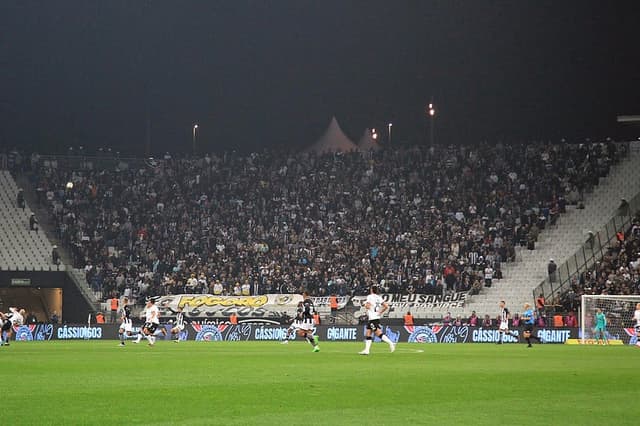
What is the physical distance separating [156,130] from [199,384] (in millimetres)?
62633

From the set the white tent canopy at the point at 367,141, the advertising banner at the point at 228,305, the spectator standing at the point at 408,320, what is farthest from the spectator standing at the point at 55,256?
the white tent canopy at the point at 367,141

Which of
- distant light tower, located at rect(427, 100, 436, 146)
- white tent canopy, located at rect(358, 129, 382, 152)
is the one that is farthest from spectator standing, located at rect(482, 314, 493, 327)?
white tent canopy, located at rect(358, 129, 382, 152)

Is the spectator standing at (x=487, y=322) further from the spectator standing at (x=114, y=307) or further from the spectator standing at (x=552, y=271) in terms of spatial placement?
the spectator standing at (x=114, y=307)

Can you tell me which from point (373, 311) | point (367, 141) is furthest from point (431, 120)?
point (373, 311)

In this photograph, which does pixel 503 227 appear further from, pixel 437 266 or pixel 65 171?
pixel 65 171

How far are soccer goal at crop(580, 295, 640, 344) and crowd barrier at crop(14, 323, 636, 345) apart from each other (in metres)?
0.43

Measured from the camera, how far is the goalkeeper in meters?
47.7

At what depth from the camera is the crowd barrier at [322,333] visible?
4931 cm

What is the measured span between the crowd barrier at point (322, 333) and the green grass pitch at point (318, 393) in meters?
23.2

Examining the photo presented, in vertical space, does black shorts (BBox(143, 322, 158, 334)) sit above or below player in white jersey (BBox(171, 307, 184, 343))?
above

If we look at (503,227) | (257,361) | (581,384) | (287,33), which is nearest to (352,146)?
(287,33)

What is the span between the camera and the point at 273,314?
5722 cm

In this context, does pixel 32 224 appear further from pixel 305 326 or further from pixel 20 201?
pixel 305 326

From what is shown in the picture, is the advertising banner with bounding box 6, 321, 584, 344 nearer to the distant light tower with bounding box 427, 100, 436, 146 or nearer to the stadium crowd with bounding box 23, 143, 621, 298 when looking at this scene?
the stadium crowd with bounding box 23, 143, 621, 298
